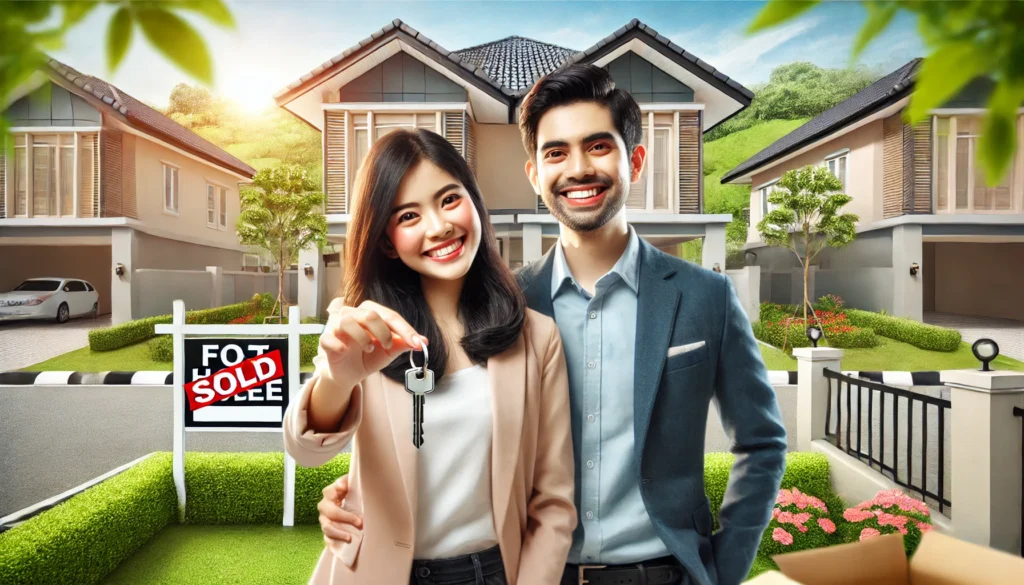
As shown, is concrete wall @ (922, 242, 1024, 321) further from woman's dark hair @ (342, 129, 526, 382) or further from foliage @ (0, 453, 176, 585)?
foliage @ (0, 453, 176, 585)

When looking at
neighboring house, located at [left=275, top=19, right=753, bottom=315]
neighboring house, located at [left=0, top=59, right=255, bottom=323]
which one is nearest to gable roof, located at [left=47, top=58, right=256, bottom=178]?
neighboring house, located at [left=0, top=59, right=255, bottom=323]

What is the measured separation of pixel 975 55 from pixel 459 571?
2.65ft

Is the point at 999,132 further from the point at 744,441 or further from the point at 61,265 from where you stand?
the point at 61,265

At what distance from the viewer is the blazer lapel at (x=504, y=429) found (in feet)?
2.51

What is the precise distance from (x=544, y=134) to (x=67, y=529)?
2088 millimetres

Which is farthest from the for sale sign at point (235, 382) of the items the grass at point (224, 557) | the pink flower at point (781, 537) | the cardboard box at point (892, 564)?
the cardboard box at point (892, 564)

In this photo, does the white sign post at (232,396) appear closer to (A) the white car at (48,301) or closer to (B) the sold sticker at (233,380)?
(B) the sold sticker at (233,380)

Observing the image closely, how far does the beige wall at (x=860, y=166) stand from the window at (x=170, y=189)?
14.2 feet

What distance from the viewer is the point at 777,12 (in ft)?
1.36

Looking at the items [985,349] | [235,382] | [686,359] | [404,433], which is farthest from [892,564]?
[235,382]

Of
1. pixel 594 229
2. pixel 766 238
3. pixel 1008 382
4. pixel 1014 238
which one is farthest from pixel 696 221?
pixel 594 229

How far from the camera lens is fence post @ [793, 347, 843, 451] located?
2584 millimetres

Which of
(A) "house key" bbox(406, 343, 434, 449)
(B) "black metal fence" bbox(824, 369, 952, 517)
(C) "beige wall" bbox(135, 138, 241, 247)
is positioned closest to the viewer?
(A) "house key" bbox(406, 343, 434, 449)

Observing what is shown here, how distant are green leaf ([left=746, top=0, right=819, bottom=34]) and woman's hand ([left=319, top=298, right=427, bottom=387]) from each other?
0.45m
